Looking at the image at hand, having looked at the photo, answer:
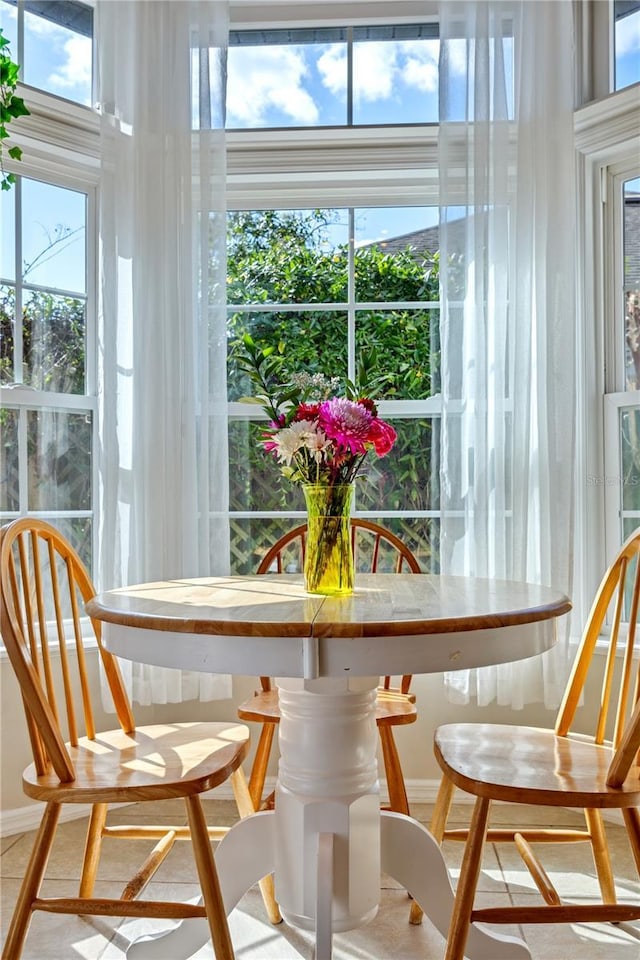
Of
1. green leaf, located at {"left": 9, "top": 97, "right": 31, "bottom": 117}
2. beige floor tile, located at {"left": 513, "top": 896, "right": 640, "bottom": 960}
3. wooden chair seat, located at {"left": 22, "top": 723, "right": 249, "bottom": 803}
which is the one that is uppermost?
green leaf, located at {"left": 9, "top": 97, "right": 31, "bottom": 117}

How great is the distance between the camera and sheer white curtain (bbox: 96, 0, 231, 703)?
2.61m

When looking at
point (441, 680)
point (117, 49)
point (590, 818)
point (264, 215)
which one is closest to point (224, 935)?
point (590, 818)

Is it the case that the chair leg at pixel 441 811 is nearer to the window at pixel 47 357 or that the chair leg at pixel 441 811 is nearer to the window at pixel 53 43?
the window at pixel 47 357

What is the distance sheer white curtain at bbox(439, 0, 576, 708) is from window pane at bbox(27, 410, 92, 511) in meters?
1.30

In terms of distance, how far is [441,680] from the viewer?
2.75m

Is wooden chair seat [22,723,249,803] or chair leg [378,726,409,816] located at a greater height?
wooden chair seat [22,723,249,803]

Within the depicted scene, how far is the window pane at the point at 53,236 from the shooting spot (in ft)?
9.00

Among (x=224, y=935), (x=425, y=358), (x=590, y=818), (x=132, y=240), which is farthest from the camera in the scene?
(x=425, y=358)

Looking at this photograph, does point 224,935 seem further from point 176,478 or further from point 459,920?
point 176,478

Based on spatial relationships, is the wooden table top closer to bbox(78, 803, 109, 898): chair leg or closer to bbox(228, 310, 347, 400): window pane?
bbox(78, 803, 109, 898): chair leg

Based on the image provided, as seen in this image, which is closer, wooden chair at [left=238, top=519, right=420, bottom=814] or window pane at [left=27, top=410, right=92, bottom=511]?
wooden chair at [left=238, top=519, right=420, bottom=814]

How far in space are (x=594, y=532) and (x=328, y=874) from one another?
1.58 metres

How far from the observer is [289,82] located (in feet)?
9.65

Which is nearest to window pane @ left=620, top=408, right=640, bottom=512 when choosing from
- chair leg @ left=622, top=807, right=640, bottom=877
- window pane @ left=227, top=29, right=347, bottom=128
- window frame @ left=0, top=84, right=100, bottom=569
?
chair leg @ left=622, top=807, right=640, bottom=877
